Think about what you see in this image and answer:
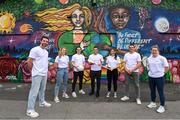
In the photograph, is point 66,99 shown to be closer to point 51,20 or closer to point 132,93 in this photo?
point 132,93

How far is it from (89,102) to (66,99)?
832 millimetres

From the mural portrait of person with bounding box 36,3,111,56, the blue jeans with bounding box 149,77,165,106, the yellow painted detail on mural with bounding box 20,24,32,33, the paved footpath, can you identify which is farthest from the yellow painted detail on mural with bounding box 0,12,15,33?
the blue jeans with bounding box 149,77,165,106

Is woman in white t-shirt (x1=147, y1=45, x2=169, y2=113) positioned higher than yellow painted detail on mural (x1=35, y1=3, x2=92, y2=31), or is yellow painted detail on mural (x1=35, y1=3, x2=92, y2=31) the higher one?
yellow painted detail on mural (x1=35, y1=3, x2=92, y2=31)

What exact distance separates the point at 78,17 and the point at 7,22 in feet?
9.64

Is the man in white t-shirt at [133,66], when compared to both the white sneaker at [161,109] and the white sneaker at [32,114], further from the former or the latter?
the white sneaker at [32,114]

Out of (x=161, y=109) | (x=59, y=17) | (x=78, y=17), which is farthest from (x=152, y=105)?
(x=59, y=17)

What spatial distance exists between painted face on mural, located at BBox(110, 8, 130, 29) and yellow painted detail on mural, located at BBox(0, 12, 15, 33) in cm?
404

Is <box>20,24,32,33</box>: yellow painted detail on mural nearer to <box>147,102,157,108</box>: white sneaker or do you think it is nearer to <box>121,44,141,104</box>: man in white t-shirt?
<box>121,44,141,104</box>: man in white t-shirt

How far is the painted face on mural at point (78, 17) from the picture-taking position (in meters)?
15.1

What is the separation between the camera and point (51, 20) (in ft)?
49.8

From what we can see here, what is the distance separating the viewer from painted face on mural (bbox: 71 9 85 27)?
15102mm

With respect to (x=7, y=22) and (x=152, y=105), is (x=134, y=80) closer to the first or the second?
(x=152, y=105)

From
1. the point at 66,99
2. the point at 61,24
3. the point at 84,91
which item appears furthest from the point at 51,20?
the point at 66,99

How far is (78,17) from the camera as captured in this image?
1511 cm
